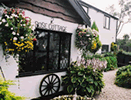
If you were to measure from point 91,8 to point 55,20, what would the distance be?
659cm

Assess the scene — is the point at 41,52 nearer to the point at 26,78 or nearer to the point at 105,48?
the point at 26,78

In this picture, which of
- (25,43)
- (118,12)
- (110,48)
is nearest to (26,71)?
(25,43)

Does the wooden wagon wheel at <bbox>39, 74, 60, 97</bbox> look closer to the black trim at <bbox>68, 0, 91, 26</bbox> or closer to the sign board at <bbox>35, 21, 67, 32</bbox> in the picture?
the sign board at <bbox>35, 21, 67, 32</bbox>

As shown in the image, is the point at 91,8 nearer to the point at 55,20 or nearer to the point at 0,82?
the point at 55,20

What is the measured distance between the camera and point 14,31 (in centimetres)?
281

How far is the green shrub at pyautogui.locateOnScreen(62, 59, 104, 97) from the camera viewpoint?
4.51m

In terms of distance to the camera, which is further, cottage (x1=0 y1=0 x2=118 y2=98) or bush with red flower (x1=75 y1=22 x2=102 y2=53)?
bush with red flower (x1=75 y1=22 x2=102 y2=53)

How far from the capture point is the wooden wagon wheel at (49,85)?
14.0 ft

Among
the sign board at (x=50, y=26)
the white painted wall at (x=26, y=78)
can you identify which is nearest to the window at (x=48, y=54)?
the sign board at (x=50, y=26)

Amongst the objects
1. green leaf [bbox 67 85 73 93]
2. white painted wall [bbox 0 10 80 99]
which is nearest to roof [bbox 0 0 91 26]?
white painted wall [bbox 0 10 80 99]

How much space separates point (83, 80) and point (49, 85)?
4.25 ft

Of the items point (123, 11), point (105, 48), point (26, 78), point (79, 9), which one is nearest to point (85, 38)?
point (79, 9)

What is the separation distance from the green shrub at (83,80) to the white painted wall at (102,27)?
21.1 ft

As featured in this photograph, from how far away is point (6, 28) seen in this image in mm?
2809
